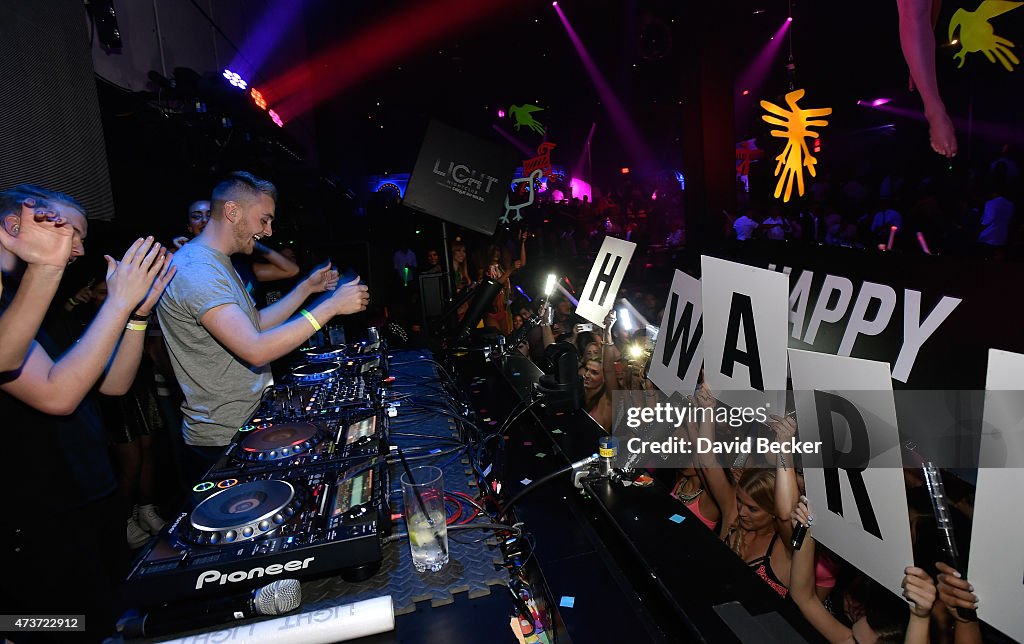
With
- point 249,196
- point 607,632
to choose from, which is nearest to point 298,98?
point 249,196

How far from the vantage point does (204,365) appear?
1.79 metres

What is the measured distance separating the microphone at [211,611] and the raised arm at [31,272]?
0.75 m

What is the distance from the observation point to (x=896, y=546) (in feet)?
3.76

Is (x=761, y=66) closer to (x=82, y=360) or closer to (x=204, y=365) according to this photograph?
(x=204, y=365)

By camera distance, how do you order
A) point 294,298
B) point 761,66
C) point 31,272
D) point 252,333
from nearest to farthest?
point 31,272 < point 252,333 < point 294,298 < point 761,66

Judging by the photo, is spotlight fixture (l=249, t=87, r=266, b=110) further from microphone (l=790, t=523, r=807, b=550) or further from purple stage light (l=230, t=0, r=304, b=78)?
microphone (l=790, t=523, r=807, b=550)

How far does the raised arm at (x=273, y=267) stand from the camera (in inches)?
122

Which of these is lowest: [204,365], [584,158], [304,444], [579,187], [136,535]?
[136,535]

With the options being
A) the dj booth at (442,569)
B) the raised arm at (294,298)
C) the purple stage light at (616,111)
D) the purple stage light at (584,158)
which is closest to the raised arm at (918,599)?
the dj booth at (442,569)

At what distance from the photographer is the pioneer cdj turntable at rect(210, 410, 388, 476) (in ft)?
3.84

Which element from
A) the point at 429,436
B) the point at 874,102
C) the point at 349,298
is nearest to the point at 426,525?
the point at 429,436

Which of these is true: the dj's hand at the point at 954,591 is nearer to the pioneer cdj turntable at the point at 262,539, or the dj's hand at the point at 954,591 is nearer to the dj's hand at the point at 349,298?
the pioneer cdj turntable at the point at 262,539

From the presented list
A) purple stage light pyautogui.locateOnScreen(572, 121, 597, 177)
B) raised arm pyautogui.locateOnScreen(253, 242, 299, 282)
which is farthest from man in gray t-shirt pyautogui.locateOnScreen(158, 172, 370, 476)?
purple stage light pyautogui.locateOnScreen(572, 121, 597, 177)

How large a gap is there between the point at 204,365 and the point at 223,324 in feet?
0.93
